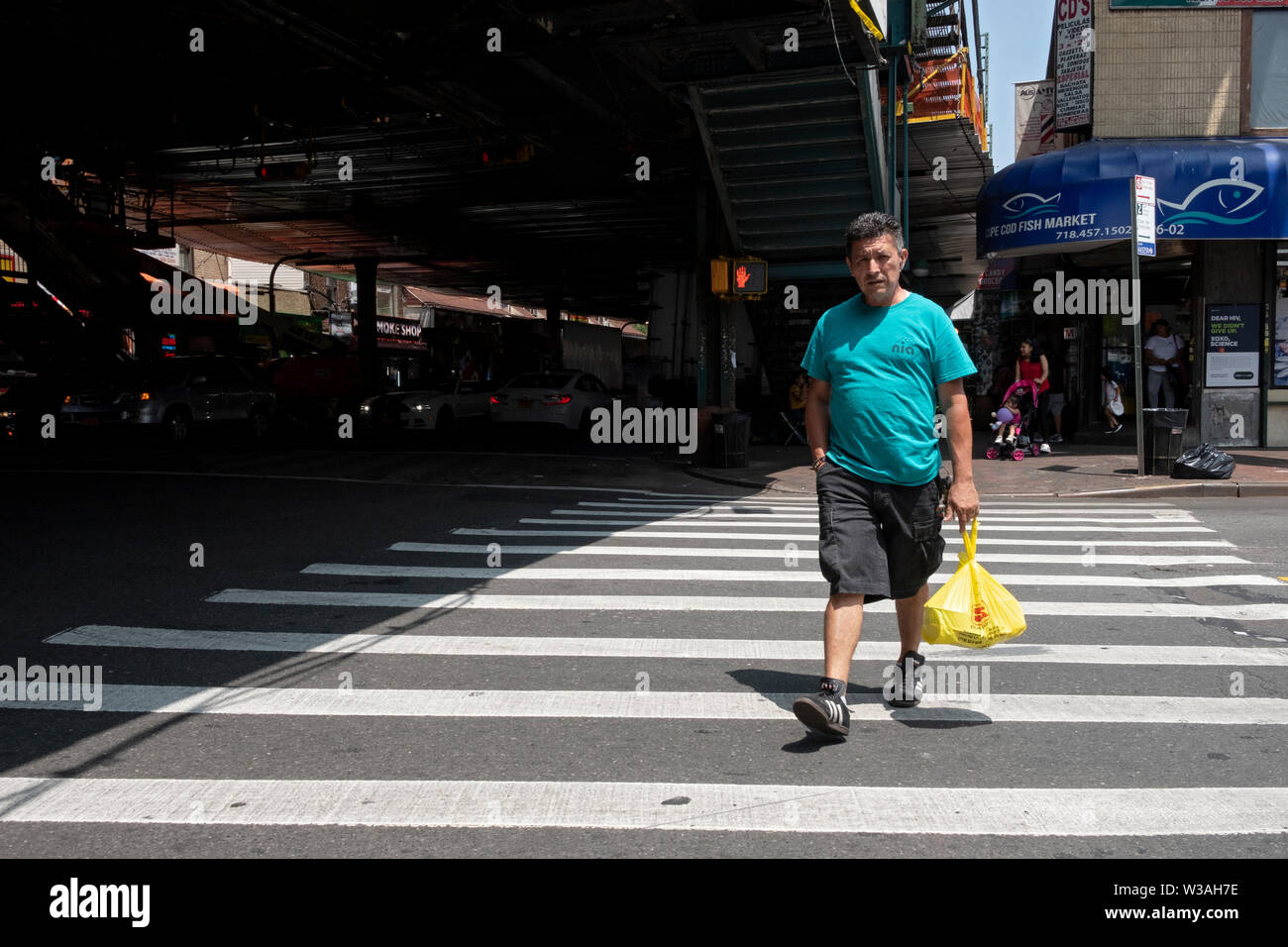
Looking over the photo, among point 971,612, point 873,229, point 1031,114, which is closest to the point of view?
point 873,229

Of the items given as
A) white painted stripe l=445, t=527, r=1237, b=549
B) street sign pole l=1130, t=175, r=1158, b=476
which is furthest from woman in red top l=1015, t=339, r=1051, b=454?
white painted stripe l=445, t=527, r=1237, b=549

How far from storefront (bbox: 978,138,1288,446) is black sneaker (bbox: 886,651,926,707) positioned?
34.3 ft

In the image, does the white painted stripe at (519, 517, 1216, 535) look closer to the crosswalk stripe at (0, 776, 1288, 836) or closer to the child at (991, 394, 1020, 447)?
the child at (991, 394, 1020, 447)

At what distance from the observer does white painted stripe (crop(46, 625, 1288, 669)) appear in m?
6.36

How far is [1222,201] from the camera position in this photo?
17.1 meters

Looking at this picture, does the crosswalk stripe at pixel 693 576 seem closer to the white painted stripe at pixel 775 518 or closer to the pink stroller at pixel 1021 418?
the white painted stripe at pixel 775 518

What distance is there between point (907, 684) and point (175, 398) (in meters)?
19.0

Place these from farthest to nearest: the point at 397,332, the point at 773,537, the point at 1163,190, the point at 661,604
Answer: the point at 397,332 < the point at 1163,190 < the point at 773,537 < the point at 661,604

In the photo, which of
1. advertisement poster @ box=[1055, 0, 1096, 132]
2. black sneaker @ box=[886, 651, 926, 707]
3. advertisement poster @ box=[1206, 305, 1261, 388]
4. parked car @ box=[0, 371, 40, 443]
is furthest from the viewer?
parked car @ box=[0, 371, 40, 443]

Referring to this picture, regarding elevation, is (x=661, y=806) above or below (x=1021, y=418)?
below

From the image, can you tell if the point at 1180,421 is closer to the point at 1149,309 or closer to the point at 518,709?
the point at 1149,309

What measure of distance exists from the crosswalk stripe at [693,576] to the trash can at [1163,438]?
7036 mm

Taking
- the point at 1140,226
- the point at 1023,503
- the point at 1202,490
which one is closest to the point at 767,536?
the point at 1023,503

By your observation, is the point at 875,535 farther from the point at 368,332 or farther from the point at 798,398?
the point at 368,332
